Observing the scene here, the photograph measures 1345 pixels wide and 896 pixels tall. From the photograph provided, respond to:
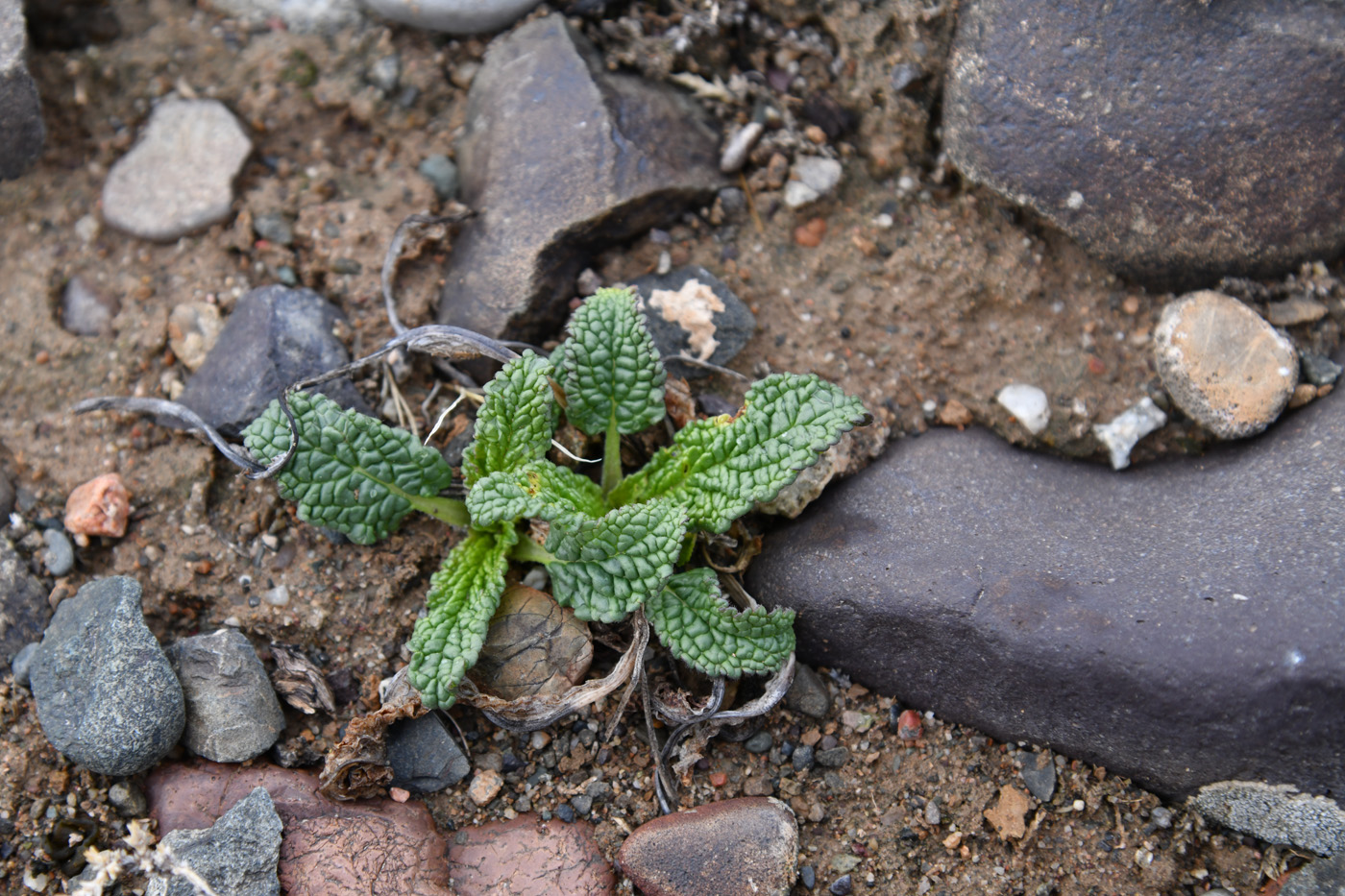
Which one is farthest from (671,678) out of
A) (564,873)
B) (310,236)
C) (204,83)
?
(204,83)

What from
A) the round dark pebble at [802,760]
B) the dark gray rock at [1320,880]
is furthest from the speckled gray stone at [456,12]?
the dark gray rock at [1320,880]

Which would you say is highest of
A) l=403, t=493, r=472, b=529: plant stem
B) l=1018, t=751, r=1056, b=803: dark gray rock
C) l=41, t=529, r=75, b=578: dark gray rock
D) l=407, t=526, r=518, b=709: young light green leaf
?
l=403, t=493, r=472, b=529: plant stem

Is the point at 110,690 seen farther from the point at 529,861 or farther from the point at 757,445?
the point at 757,445

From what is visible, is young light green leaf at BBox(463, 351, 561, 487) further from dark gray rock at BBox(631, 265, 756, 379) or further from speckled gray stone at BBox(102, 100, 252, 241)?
speckled gray stone at BBox(102, 100, 252, 241)

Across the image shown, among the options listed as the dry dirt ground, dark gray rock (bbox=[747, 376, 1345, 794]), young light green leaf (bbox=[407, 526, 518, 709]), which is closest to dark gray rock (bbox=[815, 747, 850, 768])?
the dry dirt ground

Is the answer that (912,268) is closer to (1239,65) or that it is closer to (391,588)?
(1239,65)

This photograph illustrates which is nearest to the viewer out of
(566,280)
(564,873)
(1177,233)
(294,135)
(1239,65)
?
(564,873)
